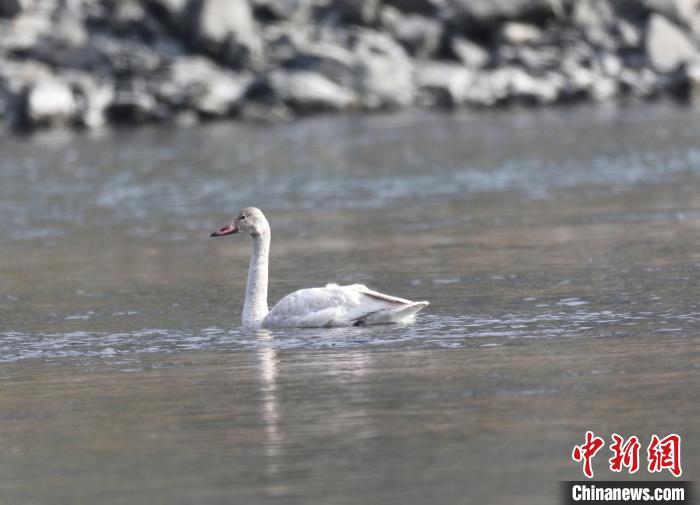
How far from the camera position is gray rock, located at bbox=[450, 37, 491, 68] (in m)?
53.9

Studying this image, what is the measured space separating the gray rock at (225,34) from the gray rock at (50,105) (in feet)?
14.8

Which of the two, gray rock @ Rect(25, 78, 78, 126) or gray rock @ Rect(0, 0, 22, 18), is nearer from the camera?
gray rock @ Rect(25, 78, 78, 126)

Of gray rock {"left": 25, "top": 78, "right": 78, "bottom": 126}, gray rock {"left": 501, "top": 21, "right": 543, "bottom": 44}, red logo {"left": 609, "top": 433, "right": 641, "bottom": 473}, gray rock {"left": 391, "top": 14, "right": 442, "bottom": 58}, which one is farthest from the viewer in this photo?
gray rock {"left": 391, "top": 14, "right": 442, "bottom": 58}

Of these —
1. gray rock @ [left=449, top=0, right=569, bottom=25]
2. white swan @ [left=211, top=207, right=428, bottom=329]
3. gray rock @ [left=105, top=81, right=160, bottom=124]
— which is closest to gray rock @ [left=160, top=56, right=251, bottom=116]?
gray rock @ [left=105, top=81, right=160, bottom=124]

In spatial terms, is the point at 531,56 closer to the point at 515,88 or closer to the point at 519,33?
the point at 519,33

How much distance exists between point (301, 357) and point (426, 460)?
13.0 feet

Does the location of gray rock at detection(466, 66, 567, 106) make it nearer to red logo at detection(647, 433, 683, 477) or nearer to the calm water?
the calm water

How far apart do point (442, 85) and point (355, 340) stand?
39178 mm

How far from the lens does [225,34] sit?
53.2 metres

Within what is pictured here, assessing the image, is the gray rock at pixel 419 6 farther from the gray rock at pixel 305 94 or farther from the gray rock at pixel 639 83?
the gray rock at pixel 639 83

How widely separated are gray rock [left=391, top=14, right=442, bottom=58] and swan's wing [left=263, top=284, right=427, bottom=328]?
132 ft

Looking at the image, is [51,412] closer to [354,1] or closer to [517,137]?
[517,137]

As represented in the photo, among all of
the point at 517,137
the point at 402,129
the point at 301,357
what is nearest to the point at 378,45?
the point at 402,129

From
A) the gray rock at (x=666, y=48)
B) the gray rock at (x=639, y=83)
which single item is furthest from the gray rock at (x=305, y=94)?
the gray rock at (x=666, y=48)
